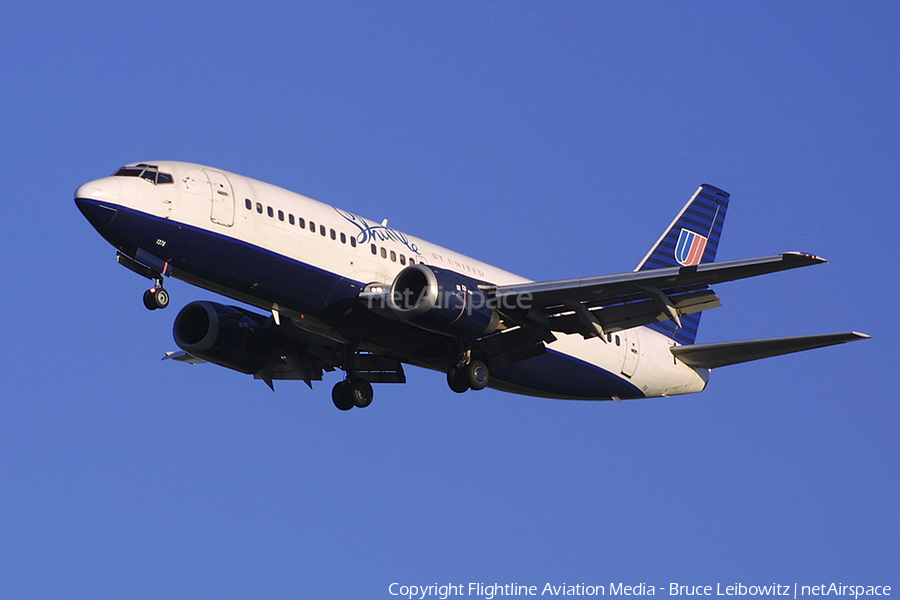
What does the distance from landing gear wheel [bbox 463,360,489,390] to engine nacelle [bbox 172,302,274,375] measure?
6790mm

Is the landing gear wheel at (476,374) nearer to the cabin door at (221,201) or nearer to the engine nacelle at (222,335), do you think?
the engine nacelle at (222,335)

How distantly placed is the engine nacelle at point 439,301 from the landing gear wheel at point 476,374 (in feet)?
5.78

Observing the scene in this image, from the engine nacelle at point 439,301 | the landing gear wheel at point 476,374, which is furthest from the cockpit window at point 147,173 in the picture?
the landing gear wheel at point 476,374

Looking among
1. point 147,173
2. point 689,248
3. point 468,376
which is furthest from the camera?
point 689,248

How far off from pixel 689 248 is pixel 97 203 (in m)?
23.3

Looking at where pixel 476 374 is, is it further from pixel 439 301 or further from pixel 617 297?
pixel 617 297

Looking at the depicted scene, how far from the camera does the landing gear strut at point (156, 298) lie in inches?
1171

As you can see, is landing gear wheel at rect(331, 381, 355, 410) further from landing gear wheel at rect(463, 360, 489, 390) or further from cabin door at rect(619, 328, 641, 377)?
cabin door at rect(619, 328, 641, 377)

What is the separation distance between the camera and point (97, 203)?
95.0 ft

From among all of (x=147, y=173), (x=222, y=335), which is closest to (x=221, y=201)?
(x=147, y=173)

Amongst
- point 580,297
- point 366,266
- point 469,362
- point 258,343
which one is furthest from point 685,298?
point 258,343

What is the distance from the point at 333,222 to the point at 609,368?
1114 cm

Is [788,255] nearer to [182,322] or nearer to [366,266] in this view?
[366,266]

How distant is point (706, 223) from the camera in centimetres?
4534
